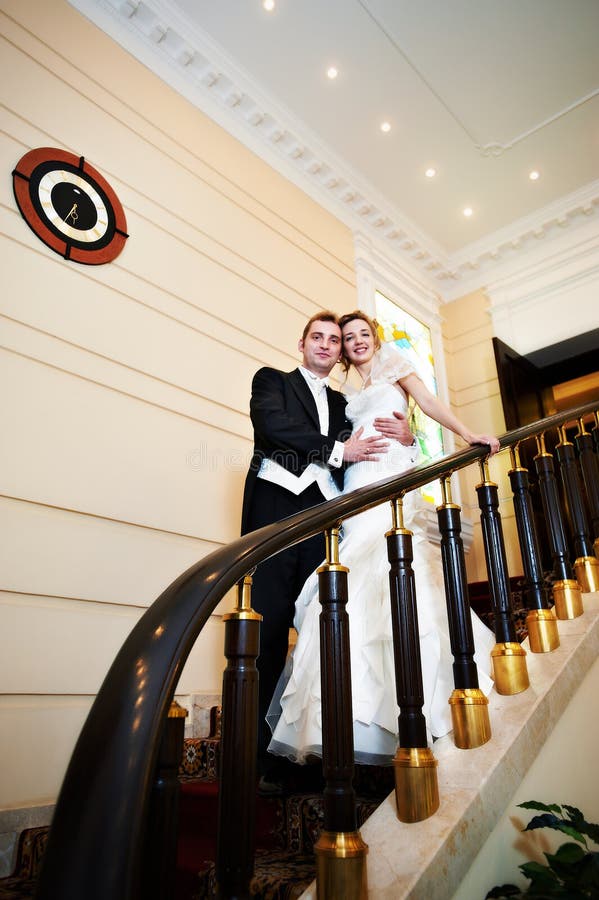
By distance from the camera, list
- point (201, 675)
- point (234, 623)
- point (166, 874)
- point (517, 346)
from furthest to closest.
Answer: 1. point (517, 346)
2. point (201, 675)
3. point (234, 623)
4. point (166, 874)

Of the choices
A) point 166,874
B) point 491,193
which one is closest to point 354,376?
point 491,193

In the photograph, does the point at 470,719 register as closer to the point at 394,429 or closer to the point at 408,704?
the point at 408,704

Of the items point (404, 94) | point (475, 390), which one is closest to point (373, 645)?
point (404, 94)

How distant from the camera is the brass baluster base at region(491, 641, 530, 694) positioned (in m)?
1.49

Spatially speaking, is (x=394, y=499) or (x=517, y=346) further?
(x=517, y=346)

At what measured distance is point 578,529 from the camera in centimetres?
223

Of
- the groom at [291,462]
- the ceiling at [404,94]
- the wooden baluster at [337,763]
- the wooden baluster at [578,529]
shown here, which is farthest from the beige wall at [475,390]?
the wooden baluster at [337,763]

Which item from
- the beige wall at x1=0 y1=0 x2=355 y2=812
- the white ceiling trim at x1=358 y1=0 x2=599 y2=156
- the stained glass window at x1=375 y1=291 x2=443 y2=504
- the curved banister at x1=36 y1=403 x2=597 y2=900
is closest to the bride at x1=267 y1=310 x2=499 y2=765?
the curved banister at x1=36 y1=403 x2=597 y2=900

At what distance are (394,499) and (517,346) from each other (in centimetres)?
389

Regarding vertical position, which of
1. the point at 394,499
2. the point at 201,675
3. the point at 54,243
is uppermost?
the point at 54,243

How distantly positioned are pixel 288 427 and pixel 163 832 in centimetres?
148

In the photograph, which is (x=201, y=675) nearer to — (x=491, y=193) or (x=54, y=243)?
(x=54, y=243)

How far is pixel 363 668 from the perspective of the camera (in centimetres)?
150

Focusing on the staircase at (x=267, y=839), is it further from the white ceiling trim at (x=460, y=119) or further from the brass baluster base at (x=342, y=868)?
the white ceiling trim at (x=460, y=119)
